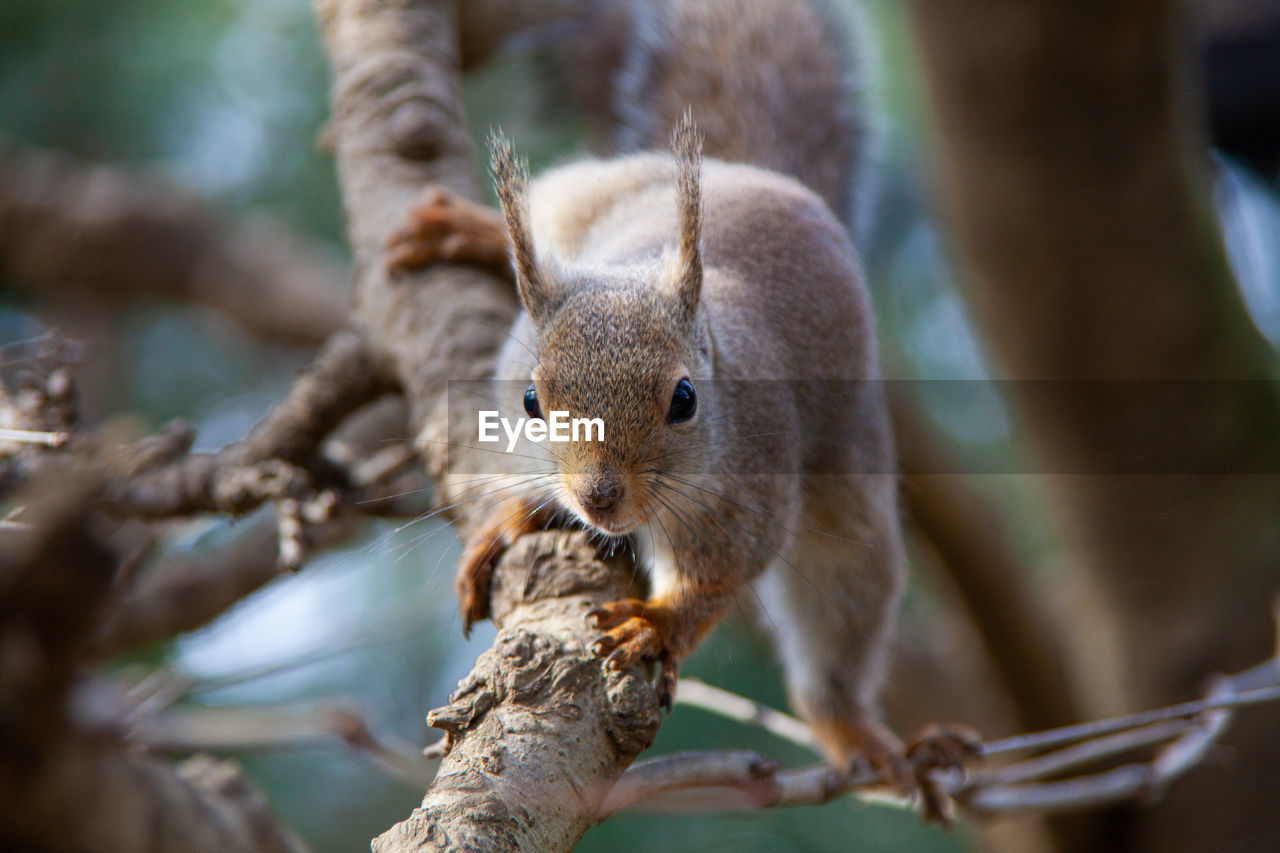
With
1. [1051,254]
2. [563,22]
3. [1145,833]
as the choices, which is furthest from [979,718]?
[563,22]

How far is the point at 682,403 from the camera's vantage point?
50.1 inches

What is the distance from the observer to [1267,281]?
130 inches

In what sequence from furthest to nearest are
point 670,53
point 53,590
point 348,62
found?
point 670,53 < point 348,62 < point 53,590

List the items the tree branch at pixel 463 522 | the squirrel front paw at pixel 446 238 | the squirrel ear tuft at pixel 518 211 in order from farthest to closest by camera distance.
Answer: the squirrel front paw at pixel 446 238
the squirrel ear tuft at pixel 518 211
the tree branch at pixel 463 522

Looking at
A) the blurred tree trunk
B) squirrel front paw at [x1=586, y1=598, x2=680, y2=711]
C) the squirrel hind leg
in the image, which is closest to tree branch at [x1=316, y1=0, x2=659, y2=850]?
squirrel front paw at [x1=586, y1=598, x2=680, y2=711]

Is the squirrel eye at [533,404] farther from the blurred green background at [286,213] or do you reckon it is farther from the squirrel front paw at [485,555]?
the blurred green background at [286,213]

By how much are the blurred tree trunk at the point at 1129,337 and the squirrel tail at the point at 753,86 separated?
0.37m

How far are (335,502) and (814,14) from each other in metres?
1.71

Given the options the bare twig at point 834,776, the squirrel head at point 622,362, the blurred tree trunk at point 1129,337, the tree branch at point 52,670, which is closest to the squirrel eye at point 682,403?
the squirrel head at point 622,362

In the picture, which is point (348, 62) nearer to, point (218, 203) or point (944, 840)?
point (218, 203)

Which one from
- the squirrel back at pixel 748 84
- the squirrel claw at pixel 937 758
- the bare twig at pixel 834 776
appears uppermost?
the squirrel back at pixel 748 84

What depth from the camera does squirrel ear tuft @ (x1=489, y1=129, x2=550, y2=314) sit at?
4.01 ft

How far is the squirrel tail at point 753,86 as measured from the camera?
2053 mm

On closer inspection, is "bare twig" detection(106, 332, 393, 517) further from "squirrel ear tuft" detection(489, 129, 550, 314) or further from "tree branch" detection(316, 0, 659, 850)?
"squirrel ear tuft" detection(489, 129, 550, 314)
